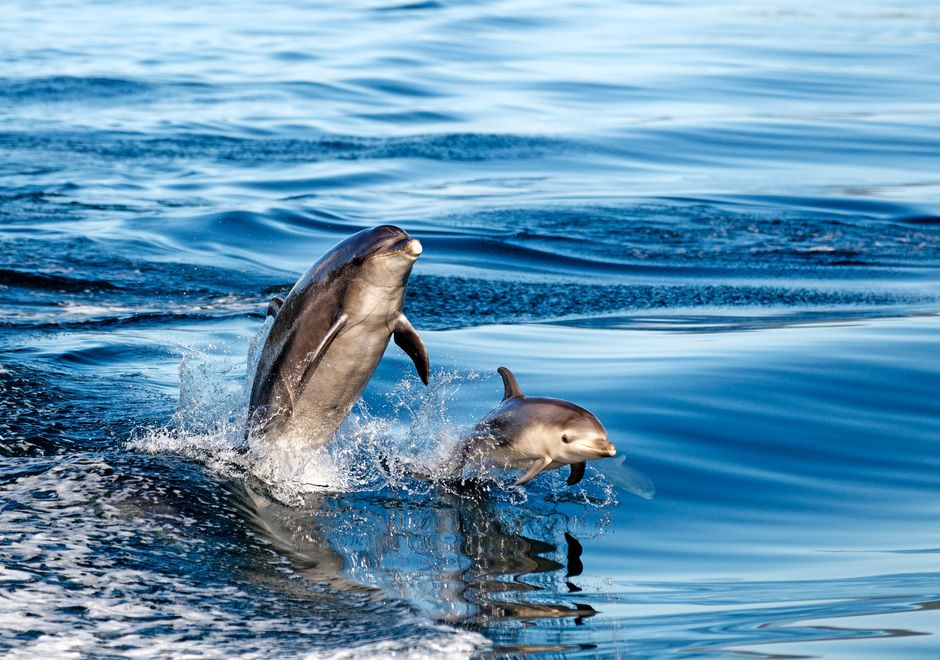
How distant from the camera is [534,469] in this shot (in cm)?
628

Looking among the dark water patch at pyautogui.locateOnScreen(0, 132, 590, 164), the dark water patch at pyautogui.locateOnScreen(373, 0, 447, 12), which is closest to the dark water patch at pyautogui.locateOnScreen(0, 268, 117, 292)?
the dark water patch at pyautogui.locateOnScreen(0, 132, 590, 164)

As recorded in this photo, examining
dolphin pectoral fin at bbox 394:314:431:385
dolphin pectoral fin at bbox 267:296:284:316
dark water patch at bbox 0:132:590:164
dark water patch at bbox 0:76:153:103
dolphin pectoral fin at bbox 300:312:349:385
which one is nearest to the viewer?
dolphin pectoral fin at bbox 300:312:349:385

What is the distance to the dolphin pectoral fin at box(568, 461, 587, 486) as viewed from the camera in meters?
6.56

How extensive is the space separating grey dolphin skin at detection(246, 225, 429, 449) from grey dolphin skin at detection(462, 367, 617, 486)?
460 mm

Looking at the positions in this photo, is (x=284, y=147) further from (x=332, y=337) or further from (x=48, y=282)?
(x=332, y=337)

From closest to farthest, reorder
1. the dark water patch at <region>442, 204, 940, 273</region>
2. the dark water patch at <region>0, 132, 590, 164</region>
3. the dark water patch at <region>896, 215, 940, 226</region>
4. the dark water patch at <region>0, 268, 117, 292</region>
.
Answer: the dark water patch at <region>0, 268, 117, 292</region>, the dark water patch at <region>442, 204, 940, 273</region>, the dark water patch at <region>896, 215, 940, 226</region>, the dark water patch at <region>0, 132, 590, 164</region>

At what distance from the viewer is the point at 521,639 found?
492cm

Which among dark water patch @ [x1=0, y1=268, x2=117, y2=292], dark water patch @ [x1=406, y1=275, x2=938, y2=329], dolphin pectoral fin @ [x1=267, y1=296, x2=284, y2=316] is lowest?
dark water patch @ [x1=0, y1=268, x2=117, y2=292]

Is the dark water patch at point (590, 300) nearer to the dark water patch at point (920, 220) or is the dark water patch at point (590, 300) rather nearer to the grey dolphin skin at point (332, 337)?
the dark water patch at point (920, 220)

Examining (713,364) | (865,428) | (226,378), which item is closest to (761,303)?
(713,364)

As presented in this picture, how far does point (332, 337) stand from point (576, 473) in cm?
139

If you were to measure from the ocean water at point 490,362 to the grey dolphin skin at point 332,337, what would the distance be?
11.8 inches

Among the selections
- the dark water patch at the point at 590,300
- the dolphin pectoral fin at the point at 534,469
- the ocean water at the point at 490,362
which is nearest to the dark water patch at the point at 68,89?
the ocean water at the point at 490,362

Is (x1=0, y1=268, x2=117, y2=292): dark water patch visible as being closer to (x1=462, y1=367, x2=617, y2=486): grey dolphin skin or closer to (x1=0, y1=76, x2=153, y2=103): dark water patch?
(x1=462, y1=367, x2=617, y2=486): grey dolphin skin
